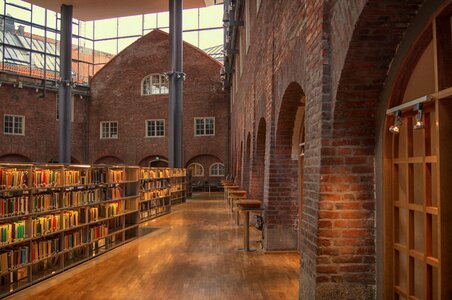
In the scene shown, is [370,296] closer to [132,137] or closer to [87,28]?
[132,137]

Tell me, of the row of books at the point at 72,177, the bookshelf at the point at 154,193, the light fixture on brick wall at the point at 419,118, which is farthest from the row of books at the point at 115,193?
the light fixture on brick wall at the point at 419,118

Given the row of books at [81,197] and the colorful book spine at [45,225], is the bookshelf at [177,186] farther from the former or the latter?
the colorful book spine at [45,225]

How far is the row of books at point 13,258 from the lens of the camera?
537 centimetres

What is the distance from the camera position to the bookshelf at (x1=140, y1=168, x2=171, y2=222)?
41.6 ft

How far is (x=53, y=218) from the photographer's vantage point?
6387 mm

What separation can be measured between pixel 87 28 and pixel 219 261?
27550 millimetres

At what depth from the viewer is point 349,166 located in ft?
12.2

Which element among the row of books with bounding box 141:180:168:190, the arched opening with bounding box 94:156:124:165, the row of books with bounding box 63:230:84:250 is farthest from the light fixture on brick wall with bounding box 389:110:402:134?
the arched opening with bounding box 94:156:124:165

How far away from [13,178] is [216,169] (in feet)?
68.8

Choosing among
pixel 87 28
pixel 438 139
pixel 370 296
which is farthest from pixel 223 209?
pixel 87 28

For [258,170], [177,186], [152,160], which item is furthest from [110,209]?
[152,160]

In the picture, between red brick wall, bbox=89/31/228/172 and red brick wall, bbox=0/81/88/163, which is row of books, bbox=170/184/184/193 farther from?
red brick wall, bbox=0/81/88/163

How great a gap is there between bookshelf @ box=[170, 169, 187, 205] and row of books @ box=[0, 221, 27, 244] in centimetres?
1098

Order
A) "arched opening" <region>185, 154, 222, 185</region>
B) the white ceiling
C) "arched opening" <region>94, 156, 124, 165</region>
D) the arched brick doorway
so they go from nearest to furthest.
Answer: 1. the arched brick doorway
2. the white ceiling
3. "arched opening" <region>185, 154, 222, 185</region>
4. "arched opening" <region>94, 156, 124, 165</region>
